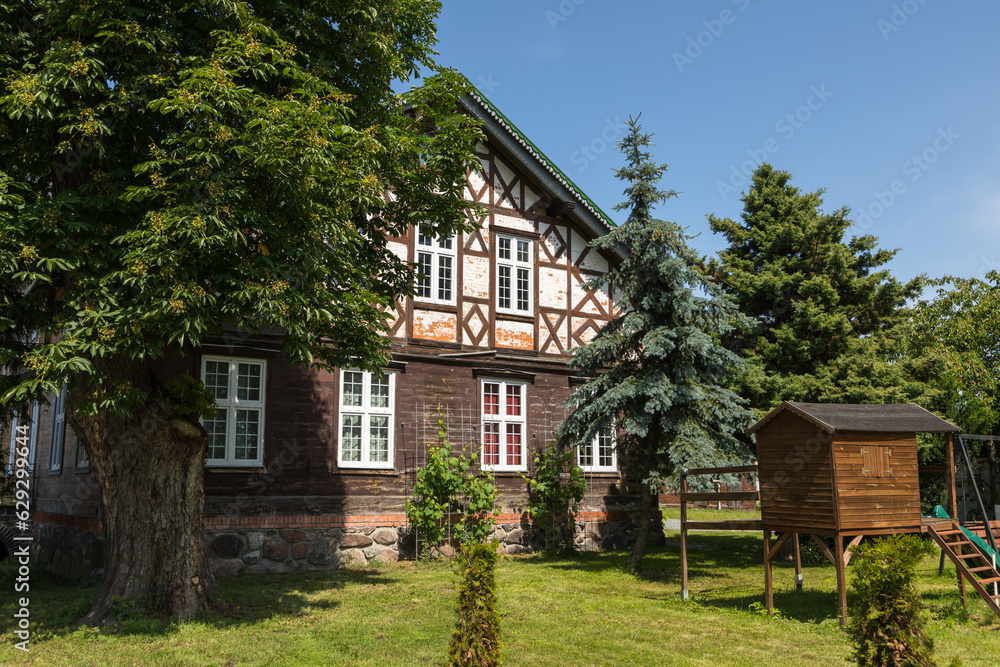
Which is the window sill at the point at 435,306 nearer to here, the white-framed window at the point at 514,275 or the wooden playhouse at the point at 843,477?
the white-framed window at the point at 514,275

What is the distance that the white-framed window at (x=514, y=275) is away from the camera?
18.4 metres

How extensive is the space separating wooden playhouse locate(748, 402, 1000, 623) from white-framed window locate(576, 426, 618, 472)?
8.00m

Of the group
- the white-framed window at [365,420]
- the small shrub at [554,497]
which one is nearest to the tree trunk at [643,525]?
the small shrub at [554,497]

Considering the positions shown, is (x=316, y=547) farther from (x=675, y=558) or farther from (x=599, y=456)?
(x=675, y=558)

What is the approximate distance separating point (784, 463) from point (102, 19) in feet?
35.0

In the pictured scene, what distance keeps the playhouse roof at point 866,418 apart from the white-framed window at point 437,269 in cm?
834

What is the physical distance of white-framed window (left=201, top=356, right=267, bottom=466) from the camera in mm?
14688

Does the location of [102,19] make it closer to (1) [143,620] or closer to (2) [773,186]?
(1) [143,620]

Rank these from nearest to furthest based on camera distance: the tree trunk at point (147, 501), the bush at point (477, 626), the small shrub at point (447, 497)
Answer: the bush at point (477, 626), the tree trunk at point (147, 501), the small shrub at point (447, 497)

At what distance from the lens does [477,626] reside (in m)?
6.63

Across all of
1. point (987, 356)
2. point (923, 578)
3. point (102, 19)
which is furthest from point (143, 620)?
point (987, 356)

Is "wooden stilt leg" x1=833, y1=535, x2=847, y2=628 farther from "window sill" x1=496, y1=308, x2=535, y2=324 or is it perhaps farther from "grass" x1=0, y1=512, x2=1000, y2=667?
"window sill" x1=496, y1=308, x2=535, y2=324

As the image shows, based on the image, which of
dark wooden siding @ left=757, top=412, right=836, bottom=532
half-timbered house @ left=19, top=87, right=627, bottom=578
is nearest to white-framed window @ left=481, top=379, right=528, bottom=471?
half-timbered house @ left=19, top=87, right=627, bottom=578

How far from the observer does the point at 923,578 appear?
1394 cm
